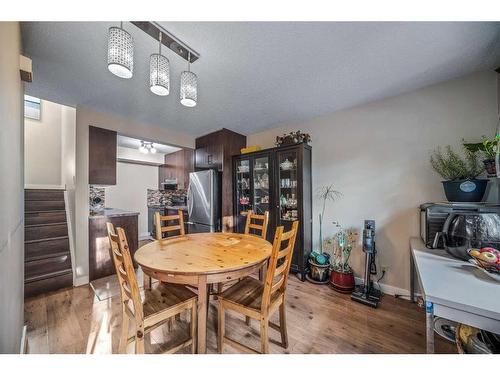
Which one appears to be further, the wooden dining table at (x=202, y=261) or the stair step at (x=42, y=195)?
the stair step at (x=42, y=195)

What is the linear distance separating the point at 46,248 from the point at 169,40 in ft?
9.81

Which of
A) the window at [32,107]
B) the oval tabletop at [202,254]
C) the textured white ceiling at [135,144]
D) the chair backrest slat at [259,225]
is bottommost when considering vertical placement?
the oval tabletop at [202,254]

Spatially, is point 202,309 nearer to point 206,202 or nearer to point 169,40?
point 169,40

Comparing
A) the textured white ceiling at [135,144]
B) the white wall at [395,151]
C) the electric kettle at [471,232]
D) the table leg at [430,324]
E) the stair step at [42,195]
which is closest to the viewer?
the table leg at [430,324]

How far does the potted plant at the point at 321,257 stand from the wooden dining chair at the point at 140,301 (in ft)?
5.64

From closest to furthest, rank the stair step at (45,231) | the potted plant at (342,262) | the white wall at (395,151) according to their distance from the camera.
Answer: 1. the white wall at (395,151)
2. the potted plant at (342,262)
3. the stair step at (45,231)

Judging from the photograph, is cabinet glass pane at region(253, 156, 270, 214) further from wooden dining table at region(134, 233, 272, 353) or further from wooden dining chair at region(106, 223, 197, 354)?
wooden dining chair at region(106, 223, 197, 354)

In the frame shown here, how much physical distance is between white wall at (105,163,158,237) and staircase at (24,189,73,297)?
164 centimetres

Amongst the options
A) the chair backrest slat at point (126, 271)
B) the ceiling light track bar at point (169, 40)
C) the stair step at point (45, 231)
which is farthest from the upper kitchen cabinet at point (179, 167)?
the chair backrest slat at point (126, 271)

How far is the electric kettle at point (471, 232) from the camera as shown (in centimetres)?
124

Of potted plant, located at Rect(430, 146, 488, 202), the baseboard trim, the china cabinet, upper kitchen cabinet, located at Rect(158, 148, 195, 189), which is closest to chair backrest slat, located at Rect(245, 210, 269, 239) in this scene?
the china cabinet

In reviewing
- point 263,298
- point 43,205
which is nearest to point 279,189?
point 263,298

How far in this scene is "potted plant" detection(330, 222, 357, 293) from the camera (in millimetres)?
2184

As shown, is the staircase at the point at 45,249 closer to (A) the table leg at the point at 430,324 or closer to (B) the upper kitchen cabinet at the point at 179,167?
(B) the upper kitchen cabinet at the point at 179,167
